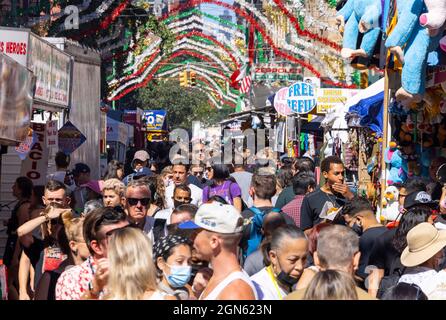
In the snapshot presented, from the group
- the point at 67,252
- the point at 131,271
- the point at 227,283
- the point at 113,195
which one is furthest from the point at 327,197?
the point at 131,271

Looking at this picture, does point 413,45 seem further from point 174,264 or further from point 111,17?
point 111,17

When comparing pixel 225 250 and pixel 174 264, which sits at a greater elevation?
pixel 225 250

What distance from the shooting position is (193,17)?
110 ft

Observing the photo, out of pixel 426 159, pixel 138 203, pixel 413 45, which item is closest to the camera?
pixel 138 203

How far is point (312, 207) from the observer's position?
10078mm

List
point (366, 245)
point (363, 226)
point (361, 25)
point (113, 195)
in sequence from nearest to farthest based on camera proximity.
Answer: point (366, 245)
point (363, 226)
point (113, 195)
point (361, 25)

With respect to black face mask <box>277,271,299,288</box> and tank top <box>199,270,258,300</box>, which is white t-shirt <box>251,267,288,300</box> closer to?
black face mask <box>277,271,299,288</box>

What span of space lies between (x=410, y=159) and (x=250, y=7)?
13.3m

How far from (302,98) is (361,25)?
9474 millimetres

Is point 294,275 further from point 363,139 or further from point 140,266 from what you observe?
point 363,139

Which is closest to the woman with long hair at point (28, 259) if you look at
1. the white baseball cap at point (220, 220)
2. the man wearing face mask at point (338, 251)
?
the white baseball cap at point (220, 220)

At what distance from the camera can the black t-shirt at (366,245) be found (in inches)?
312

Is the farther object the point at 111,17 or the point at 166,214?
the point at 111,17

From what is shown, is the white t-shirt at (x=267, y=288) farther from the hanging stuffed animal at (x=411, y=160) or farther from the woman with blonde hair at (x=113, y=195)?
the hanging stuffed animal at (x=411, y=160)
